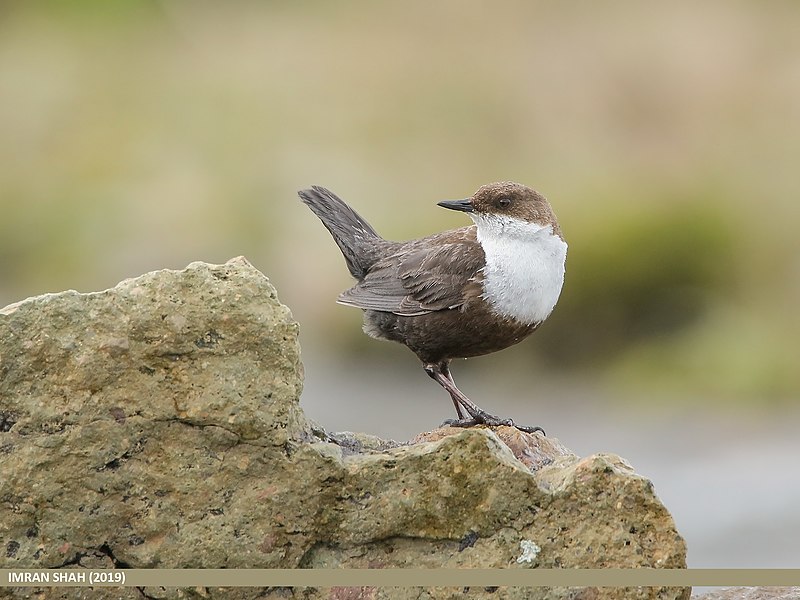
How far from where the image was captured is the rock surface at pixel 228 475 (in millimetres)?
4293

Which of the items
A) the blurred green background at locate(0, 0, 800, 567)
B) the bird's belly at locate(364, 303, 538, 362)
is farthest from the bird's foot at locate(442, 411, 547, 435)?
the blurred green background at locate(0, 0, 800, 567)

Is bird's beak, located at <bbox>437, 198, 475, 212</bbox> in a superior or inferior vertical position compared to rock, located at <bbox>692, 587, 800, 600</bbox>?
superior

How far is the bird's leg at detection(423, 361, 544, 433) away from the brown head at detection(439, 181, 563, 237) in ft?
2.36

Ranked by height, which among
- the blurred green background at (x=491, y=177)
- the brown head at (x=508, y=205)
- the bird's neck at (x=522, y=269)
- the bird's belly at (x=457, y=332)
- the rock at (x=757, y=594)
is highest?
the blurred green background at (x=491, y=177)

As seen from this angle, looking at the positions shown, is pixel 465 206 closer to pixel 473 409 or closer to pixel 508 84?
pixel 473 409

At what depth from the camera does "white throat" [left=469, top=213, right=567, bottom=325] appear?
19.4 ft

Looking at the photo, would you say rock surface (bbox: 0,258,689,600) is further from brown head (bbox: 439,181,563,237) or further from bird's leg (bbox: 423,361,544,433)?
brown head (bbox: 439,181,563,237)

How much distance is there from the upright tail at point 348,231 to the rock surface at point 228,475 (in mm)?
2355

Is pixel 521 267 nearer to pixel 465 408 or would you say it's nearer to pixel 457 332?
pixel 457 332

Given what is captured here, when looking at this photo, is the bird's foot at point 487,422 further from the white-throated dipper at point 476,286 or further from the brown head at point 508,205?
the brown head at point 508,205

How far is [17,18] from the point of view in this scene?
2338 centimetres

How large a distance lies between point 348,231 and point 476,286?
1.06 metres

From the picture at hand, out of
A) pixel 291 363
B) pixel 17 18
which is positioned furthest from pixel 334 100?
pixel 291 363

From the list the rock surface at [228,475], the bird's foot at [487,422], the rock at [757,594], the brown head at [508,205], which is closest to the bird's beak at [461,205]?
the brown head at [508,205]
